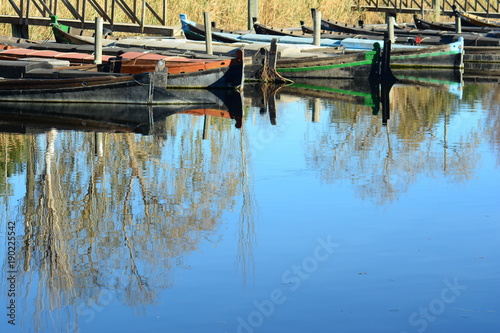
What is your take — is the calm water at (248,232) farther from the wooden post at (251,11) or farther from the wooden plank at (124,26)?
the wooden post at (251,11)

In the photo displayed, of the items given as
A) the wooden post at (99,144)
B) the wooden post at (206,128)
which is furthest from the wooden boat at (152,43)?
the wooden post at (99,144)

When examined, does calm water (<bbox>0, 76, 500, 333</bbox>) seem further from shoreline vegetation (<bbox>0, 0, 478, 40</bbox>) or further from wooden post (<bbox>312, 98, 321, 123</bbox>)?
shoreline vegetation (<bbox>0, 0, 478, 40</bbox>)

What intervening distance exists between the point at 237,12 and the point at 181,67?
18625mm

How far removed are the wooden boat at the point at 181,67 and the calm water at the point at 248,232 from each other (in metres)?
5.92

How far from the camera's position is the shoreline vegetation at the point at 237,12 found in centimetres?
3575

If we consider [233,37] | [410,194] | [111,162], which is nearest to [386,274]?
[410,194]

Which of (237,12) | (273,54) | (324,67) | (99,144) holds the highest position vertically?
(237,12)

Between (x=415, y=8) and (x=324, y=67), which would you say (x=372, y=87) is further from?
(x=415, y=8)

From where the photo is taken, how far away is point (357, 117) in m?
19.9

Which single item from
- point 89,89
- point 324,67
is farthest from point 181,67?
point 324,67

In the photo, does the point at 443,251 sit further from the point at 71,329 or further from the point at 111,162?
the point at 111,162

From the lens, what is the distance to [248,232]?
9570 mm

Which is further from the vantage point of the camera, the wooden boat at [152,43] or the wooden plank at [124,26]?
the wooden plank at [124,26]

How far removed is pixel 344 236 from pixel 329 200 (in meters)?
1.80
